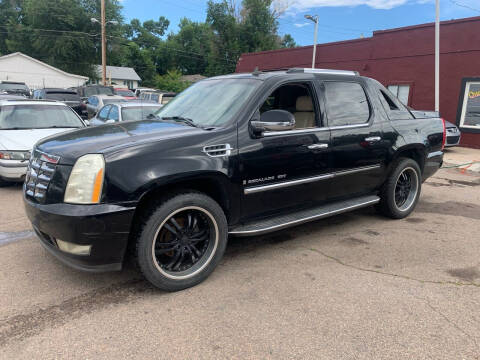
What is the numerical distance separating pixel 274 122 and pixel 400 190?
2721 millimetres

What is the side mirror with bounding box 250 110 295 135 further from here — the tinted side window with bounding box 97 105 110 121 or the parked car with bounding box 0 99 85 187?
the tinted side window with bounding box 97 105 110 121

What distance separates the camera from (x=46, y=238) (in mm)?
3125

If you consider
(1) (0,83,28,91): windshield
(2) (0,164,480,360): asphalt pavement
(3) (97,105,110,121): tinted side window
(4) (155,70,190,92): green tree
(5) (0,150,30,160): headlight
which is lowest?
(2) (0,164,480,360): asphalt pavement

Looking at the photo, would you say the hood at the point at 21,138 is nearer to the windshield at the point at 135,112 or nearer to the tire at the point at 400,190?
the windshield at the point at 135,112

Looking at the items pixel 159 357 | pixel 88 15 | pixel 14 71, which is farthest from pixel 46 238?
pixel 88 15

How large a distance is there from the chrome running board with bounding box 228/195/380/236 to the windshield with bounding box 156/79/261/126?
3.40 feet

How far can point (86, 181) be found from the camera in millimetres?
2775

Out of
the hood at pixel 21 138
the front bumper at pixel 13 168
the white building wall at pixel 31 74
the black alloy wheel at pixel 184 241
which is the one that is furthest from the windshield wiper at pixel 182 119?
the white building wall at pixel 31 74

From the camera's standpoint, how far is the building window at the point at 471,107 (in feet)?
42.9

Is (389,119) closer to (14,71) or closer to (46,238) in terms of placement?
(46,238)

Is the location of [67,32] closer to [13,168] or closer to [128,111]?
[128,111]

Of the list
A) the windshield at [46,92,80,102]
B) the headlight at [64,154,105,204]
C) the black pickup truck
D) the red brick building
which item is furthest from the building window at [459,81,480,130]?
the windshield at [46,92,80,102]

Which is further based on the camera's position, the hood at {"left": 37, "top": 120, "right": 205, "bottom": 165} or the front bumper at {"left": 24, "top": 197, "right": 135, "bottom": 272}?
the hood at {"left": 37, "top": 120, "right": 205, "bottom": 165}

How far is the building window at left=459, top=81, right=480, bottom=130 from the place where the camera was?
13.1 meters
